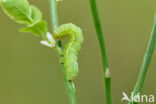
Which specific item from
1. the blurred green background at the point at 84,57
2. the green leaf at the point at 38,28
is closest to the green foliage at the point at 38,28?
the green leaf at the point at 38,28

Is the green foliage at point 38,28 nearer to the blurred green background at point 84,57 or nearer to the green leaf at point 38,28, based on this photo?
the green leaf at point 38,28

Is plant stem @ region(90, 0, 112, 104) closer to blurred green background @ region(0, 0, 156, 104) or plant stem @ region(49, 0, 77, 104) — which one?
plant stem @ region(49, 0, 77, 104)

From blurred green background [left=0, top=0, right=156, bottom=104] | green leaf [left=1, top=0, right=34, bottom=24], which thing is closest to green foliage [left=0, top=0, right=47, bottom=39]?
green leaf [left=1, top=0, right=34, bottom=24]

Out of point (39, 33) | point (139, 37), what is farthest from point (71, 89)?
point (139, 37)

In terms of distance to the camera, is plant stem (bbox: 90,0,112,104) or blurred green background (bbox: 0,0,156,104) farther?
blurred green background (bbox: 0,0,156,104)

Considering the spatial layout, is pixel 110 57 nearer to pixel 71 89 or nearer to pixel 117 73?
pixel 117 73

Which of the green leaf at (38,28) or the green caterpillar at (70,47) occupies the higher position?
the green leaf at (38,28)
